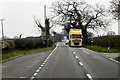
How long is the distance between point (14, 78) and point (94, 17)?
47293 mm

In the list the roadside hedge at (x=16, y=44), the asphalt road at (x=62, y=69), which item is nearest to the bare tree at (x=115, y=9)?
the asphalt road at (x=62, y=69)

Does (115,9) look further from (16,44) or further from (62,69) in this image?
(16,44)

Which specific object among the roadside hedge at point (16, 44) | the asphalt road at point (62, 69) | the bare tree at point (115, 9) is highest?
the bare tree at point (115, 9)

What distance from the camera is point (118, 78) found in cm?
814

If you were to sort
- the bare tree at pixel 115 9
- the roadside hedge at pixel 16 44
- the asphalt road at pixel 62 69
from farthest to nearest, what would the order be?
the roadside hedge at pixel 16 44 → the bare tree at pixel 115 9 → the asphalt road at pixel 62 69

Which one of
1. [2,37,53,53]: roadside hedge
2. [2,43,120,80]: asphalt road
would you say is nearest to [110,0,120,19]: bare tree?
[2,43,120,80]: asphalt road

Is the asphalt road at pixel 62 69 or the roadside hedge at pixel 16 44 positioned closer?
the asphalt road at pixel 62 69

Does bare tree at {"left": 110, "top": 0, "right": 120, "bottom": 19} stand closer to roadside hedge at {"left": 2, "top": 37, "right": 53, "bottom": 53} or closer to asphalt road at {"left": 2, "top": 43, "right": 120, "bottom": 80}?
asphalt road at {"left": 2, "top": 43, "right": 120, "bottom": 80}

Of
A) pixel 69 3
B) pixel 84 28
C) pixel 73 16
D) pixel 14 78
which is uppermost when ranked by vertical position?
pixel 69 3

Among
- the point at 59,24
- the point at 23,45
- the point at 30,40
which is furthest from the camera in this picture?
the point at 59,24

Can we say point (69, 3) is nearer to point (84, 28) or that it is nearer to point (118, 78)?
point (84, 28)

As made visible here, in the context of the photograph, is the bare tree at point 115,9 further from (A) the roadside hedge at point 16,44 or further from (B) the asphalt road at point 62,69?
(A) the roadside hedge at point 16,44

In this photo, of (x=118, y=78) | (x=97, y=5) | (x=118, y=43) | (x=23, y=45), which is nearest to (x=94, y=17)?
(x=97, y=5)

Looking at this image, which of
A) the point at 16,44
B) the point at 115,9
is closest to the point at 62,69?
the point at 115,9
